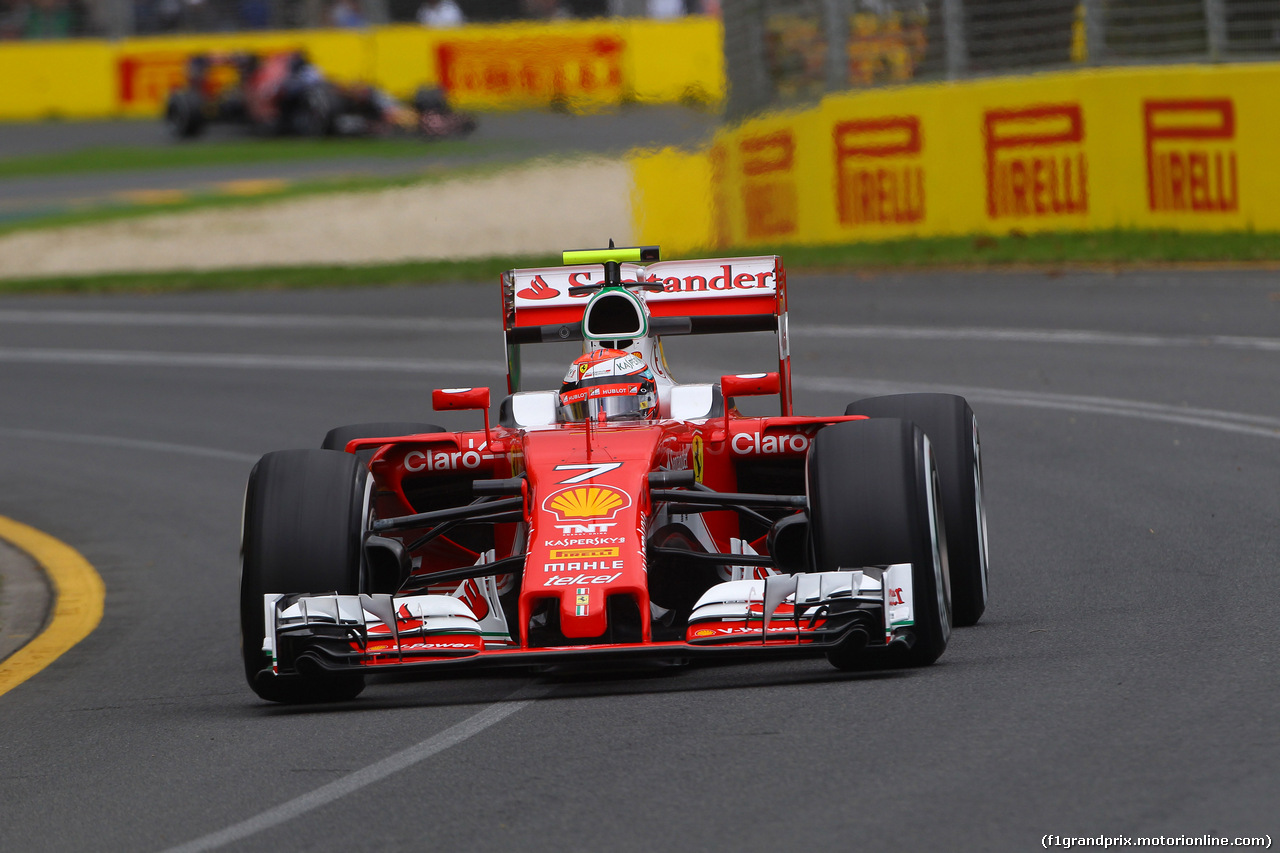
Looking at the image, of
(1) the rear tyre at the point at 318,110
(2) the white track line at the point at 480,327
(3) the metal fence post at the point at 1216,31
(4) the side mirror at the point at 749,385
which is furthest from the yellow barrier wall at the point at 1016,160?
(1) the rear tyre at the point at 318,110

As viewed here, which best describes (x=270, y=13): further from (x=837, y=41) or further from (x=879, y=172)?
(x=879, y=172)

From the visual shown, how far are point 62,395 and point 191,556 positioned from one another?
7296 mm

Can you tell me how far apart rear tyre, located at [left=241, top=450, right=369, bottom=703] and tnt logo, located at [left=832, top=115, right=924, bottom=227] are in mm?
15054

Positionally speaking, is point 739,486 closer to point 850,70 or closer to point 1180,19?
point 1180,19

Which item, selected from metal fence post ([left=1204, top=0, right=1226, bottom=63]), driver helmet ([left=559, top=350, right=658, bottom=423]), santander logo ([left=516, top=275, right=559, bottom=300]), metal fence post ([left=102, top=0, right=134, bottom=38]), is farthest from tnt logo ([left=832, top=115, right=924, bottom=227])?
metal fence post ([left=102, top=0, right=134, bottom=38])

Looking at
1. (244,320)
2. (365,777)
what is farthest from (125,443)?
(365,777)

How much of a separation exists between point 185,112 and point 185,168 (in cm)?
419

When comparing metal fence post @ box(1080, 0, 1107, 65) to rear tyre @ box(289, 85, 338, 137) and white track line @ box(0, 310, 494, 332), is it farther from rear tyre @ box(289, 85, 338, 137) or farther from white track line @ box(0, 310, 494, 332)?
rear tyre @ box(289, 85, 338, 137)

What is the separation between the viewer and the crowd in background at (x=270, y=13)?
A: 144 ft

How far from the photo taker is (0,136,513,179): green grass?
39.1 meters

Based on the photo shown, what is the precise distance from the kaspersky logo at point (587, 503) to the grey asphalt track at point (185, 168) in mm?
19546

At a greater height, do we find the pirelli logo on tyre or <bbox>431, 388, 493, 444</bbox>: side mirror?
the pirelli logo on tyre

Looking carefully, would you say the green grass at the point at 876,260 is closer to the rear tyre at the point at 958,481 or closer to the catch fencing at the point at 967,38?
the catch fencing at the point at 967,38

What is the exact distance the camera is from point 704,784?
5.62 m
